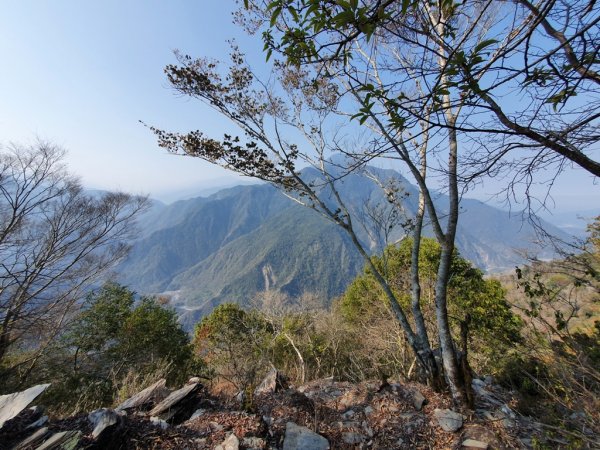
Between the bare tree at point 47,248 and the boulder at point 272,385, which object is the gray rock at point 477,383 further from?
the bare tree at point 47,248

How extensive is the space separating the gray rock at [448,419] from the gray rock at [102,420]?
13.0 ft

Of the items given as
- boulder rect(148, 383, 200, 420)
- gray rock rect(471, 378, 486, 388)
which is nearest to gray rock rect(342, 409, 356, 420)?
boulder rect(148, 383, 200, 420)

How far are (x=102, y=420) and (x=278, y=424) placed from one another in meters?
2.10

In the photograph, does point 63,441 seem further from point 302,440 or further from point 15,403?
point 302,440

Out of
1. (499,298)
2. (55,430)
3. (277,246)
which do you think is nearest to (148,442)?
(55,430)

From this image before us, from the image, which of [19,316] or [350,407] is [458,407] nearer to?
[350,407]

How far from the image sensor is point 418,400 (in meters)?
4.16

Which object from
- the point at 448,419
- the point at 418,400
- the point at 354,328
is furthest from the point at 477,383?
the point at 354,328

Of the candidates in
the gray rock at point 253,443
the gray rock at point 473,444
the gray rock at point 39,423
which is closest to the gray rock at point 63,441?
the gray rock at point 39,423

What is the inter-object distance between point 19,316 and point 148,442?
318 inches

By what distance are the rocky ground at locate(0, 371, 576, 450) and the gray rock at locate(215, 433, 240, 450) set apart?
15 millimetres

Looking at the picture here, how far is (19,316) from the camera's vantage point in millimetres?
8352

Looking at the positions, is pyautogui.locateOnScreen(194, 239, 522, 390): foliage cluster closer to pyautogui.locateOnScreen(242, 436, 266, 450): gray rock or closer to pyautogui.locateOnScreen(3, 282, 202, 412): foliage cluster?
pyautogui.locateOnScreen(3, 282, 202, 412): foliage cluster

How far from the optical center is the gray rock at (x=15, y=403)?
11.4 ft
